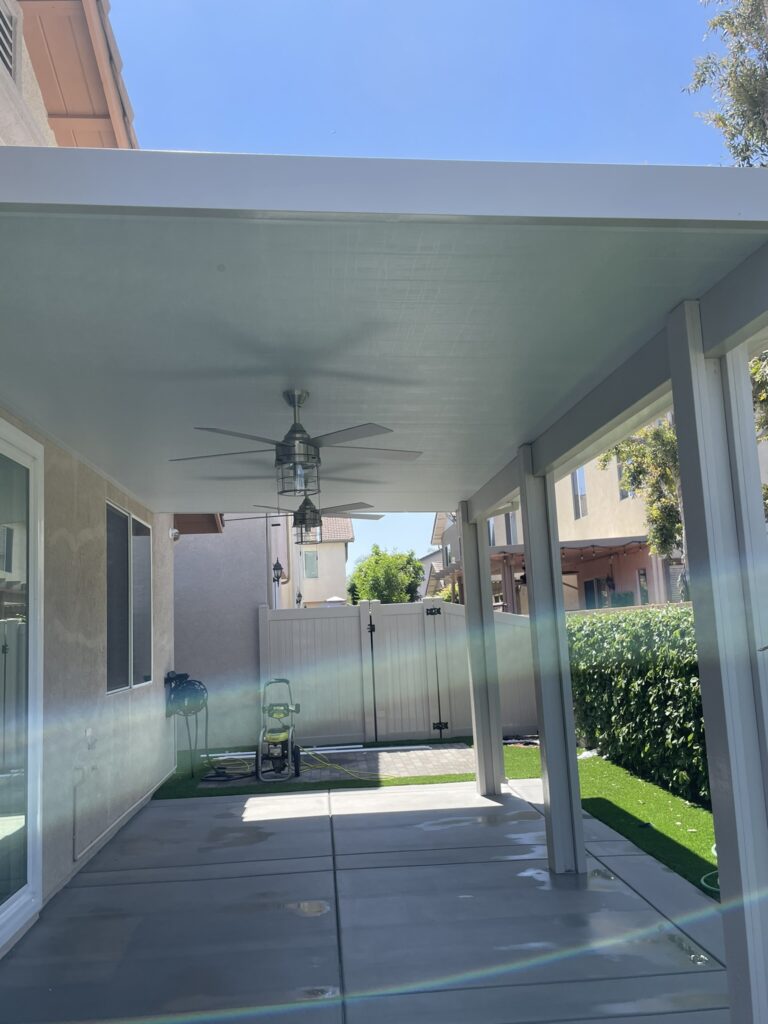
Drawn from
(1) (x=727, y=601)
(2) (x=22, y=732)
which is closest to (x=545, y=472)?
(1) (x=727, y=601)

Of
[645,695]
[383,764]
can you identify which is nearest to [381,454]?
[645,695]

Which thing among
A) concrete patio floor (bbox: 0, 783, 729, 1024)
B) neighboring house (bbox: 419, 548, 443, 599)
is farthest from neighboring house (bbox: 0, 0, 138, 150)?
neighboring house (bbox: 419, 548, 443, 599)

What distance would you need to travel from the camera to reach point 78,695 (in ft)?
19.1

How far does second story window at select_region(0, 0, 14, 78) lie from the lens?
610cm

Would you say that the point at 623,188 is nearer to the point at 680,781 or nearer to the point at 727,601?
the point at 727,601

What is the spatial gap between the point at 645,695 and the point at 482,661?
147cm

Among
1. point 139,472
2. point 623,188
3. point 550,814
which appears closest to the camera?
point 623,188

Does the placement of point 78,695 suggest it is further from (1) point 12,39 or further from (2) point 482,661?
(1) point 12,39

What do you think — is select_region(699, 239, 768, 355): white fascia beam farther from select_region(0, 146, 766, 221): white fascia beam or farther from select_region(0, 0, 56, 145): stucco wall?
select_region(0, 0, 56, 145): stucco wall

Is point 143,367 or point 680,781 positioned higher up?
point 143,367

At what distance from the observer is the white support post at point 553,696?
5.33 meters

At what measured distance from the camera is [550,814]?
17.5 feet

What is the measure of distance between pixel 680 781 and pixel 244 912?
382cm

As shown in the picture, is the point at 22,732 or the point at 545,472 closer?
the point at 22,732
